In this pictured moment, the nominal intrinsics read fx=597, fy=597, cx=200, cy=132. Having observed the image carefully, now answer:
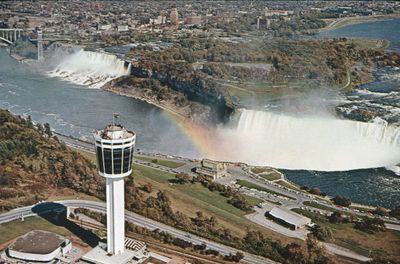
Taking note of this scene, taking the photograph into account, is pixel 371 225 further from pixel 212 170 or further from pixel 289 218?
pixel 212 170

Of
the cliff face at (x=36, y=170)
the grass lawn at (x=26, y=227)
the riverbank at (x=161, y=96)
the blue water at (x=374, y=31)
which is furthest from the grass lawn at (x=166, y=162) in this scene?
the blue water at (x=374, y=31)

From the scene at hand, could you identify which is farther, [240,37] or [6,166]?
[240,37]

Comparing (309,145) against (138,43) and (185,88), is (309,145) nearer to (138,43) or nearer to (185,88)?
(185,88)

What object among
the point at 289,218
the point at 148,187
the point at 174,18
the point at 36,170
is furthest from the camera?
the point at 174,18

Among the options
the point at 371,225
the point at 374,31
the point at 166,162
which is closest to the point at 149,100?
the point at 166,162

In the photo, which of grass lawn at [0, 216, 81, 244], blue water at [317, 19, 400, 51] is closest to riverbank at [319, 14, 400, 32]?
blue water at [317, 19, 400, 51]

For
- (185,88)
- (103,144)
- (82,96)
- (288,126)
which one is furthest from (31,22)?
(103,144)
